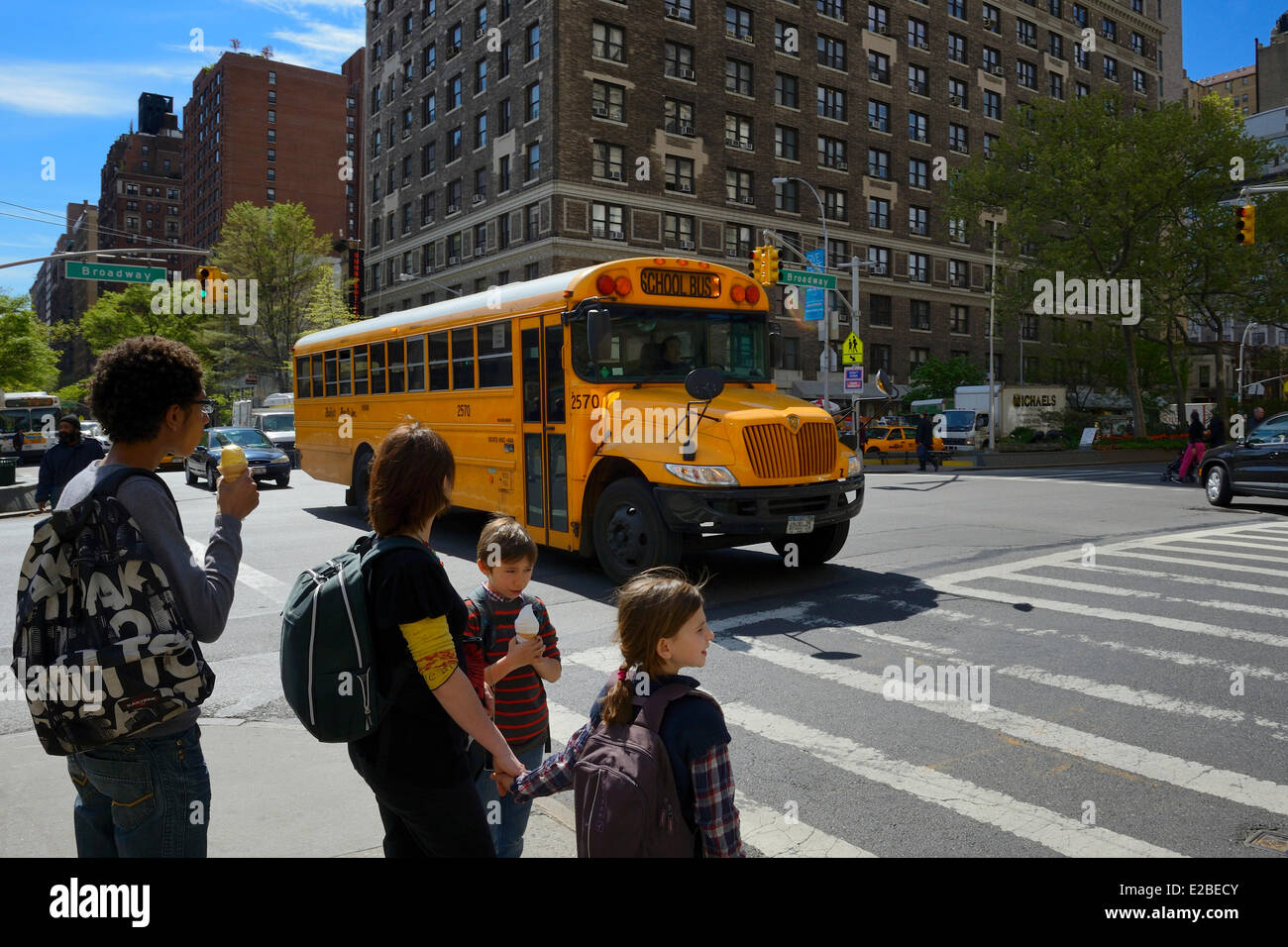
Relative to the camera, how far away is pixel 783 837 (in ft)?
13.7

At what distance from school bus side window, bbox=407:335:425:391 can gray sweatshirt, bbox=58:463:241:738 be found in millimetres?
11291

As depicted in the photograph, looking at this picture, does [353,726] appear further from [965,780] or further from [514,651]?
[965,780]

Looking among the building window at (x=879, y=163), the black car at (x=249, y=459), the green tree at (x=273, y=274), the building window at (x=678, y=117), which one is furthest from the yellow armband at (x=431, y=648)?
the green tree at (x=273, y=274)

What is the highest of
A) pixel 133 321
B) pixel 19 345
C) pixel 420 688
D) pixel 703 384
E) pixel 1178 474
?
pixel 133 321

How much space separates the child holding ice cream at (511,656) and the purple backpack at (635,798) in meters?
0.75

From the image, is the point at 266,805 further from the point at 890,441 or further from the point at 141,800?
the point at 890,441

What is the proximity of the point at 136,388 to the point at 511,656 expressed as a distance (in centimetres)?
140

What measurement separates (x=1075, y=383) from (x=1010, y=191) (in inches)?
785

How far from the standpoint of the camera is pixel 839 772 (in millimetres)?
4953

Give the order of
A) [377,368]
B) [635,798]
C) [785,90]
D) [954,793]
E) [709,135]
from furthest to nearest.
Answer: [785,90] < [709,135] < [377,368] < [954,793] < [635,798]

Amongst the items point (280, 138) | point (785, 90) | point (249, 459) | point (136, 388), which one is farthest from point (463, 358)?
point (280, 138)
